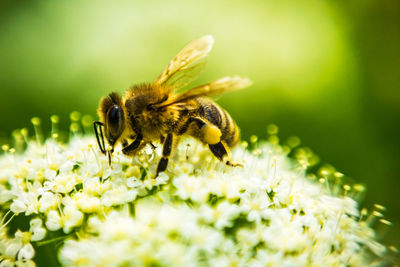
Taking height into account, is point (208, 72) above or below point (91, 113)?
above

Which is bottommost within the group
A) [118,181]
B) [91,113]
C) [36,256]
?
[36,256]

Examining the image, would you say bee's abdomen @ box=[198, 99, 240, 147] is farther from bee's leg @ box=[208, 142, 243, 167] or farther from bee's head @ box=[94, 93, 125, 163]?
bee's head @ box=[94, 93, 125, 163]

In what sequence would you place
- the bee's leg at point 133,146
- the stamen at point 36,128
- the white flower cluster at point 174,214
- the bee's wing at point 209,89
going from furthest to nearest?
the stamen at point 36,128, the bee's leg at point 133,146, the bee's wing at point 209,89, the white flower cluster at point 174,214

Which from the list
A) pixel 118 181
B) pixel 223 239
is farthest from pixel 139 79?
pixel 223 239

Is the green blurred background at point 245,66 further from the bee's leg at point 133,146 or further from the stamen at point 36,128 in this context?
the bee's leg at point 133,146

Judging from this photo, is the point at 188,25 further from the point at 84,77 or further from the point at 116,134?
the point at 116,134

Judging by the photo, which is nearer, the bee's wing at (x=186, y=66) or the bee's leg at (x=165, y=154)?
the bee's leg at (x=165, y=154)

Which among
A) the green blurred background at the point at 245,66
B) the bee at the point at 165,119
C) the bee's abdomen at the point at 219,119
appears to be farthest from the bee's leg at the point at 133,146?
the green blurred background at the point at 245,66

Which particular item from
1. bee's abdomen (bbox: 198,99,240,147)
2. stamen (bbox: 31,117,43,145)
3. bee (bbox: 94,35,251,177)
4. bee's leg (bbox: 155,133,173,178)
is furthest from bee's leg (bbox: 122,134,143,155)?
stamen (bbox: 31,117,43,145)
